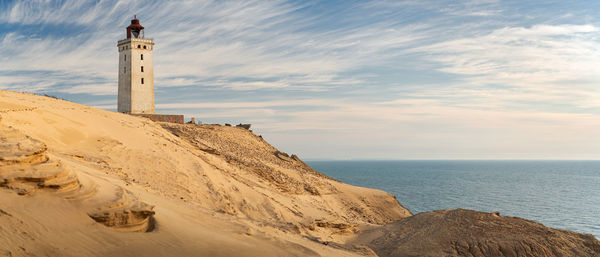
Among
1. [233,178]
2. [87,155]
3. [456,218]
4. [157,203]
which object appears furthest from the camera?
[233,178]

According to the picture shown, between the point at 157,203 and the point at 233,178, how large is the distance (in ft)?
38.6

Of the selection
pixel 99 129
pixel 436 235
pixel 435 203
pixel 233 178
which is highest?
pixel 99 129

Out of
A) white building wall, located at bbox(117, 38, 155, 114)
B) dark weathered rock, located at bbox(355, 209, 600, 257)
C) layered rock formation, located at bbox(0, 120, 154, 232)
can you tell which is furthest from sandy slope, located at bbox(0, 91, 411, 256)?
white building wall, located at bbox(117, 38, 155, 114)

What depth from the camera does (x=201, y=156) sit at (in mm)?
24500

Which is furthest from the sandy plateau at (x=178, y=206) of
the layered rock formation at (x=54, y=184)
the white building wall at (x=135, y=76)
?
the white building wall at (x=135, y=76)

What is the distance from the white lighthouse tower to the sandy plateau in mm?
11537

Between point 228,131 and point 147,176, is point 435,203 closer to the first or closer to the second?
point 228,131

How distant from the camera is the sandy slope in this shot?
757cm

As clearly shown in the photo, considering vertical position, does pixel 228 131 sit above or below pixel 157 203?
above

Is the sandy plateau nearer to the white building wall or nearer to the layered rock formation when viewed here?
the layered rock formation

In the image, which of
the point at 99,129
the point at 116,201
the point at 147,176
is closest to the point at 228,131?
the point at 99,129

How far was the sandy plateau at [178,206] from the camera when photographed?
769 centimetres

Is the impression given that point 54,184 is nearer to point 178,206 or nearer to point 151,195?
point 178,206

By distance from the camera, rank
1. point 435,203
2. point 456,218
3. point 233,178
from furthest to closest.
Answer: point 435,203, point 233,178, point 456,218
